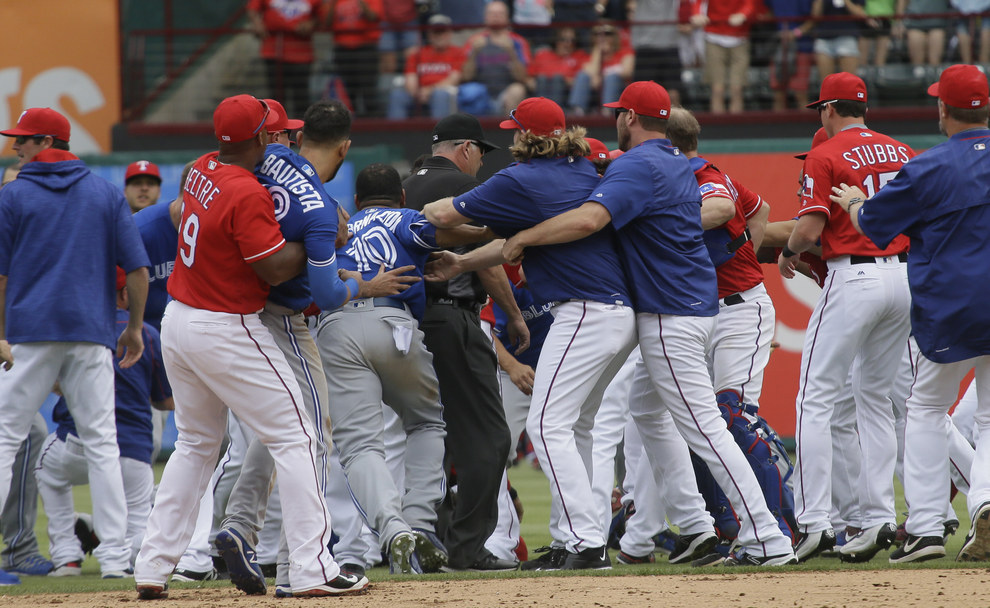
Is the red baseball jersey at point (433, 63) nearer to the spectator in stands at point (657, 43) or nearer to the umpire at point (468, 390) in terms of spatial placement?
the spectator in stands at point (657, 43)

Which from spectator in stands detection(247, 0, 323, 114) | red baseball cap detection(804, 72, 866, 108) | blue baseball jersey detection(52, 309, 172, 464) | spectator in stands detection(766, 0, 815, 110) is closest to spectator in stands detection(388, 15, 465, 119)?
spectator in stands detection(247, 0, 323, 114)

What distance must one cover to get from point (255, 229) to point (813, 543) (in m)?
3.23

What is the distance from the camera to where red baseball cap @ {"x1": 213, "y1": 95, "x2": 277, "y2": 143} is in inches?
197

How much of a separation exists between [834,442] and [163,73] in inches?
489

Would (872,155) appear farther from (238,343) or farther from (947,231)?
(238,343)

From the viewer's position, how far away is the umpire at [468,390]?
6301 mm

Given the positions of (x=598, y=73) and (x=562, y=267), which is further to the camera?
(x=598, y=73)

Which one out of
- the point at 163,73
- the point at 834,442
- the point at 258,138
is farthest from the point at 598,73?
the point at 258,138

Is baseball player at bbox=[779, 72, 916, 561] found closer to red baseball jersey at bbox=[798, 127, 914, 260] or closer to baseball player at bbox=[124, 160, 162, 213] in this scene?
red baseball jersey at bbox=[798, 127, 914, 260]

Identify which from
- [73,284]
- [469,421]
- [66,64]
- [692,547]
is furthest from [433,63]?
[692,547]

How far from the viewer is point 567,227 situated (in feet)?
18.1

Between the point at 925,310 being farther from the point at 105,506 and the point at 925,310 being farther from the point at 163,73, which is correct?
the point at 163,73

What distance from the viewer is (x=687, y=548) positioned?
6301 millimetres

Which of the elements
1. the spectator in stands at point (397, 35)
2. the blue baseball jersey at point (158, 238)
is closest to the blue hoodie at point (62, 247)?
the blue baseball jersey at point (158, 238)
